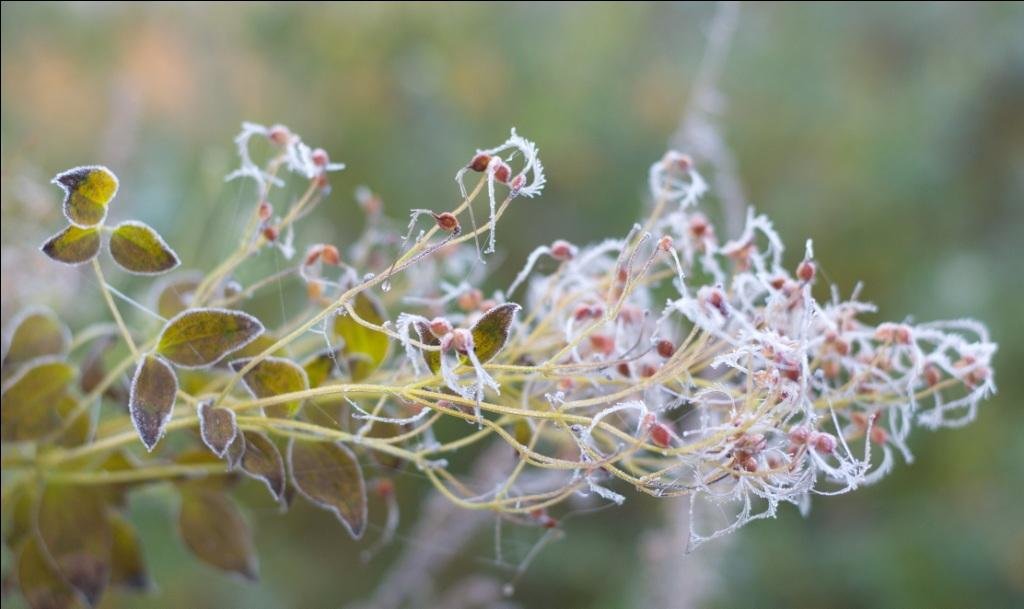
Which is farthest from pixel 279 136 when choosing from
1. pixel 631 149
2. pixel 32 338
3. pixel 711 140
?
pixel 631 149

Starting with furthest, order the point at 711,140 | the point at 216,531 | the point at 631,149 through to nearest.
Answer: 1. the point at 631,149
2. the point at 711,140
3. the point at 216,531

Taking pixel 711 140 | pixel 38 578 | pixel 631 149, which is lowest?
pixel 38 578

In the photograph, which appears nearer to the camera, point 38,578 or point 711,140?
point 38,578

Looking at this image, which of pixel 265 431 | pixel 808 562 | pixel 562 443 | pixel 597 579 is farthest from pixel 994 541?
pixel 265 431

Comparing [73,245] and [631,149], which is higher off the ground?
[631,149]

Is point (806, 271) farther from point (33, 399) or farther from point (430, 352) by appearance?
point (33, 399)

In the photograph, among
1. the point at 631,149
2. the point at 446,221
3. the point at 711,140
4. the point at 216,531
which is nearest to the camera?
the point at 446,221

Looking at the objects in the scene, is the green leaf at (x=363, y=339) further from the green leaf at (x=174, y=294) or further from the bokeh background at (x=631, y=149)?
the bokeh background at (x=631, y=149)
